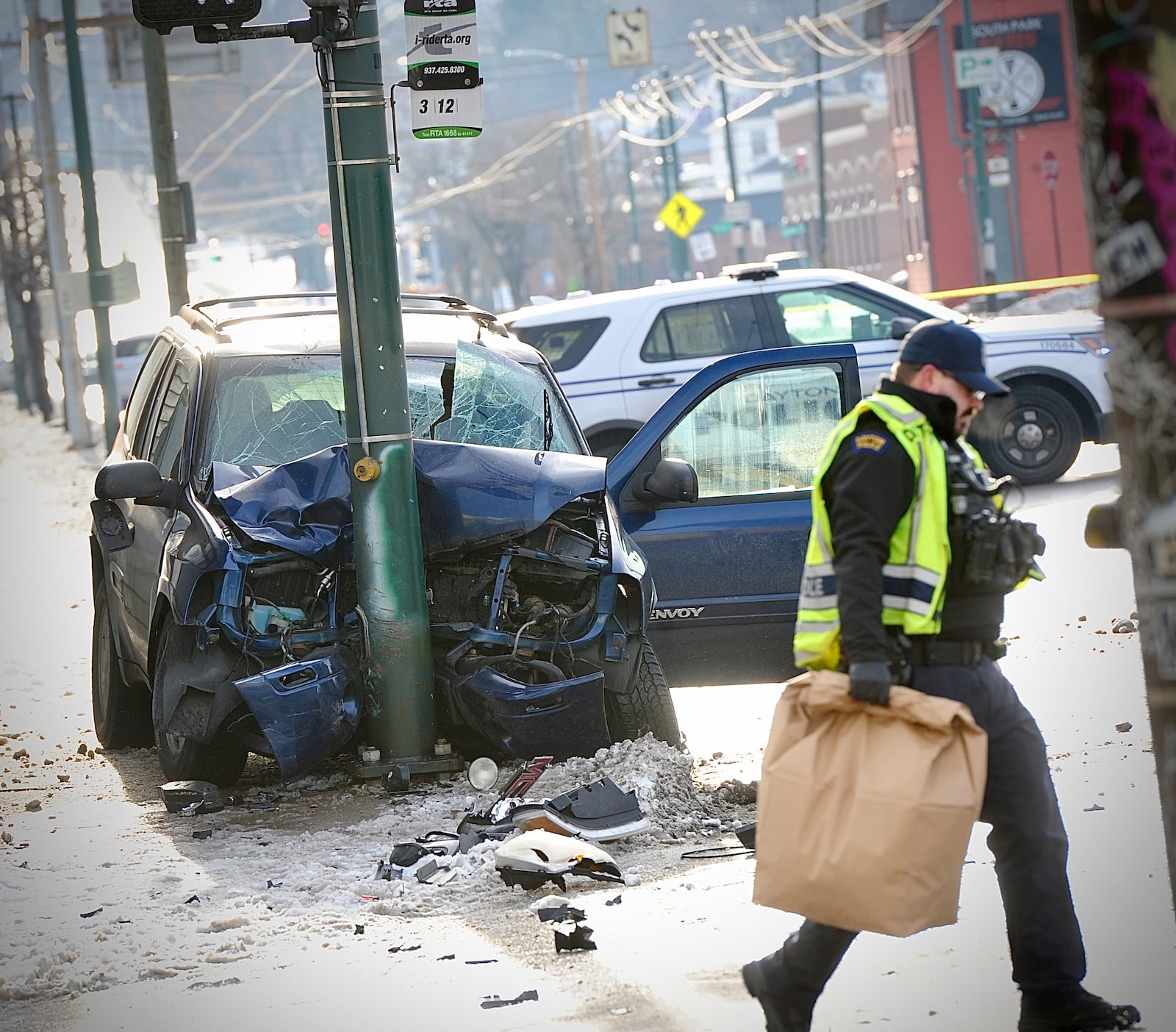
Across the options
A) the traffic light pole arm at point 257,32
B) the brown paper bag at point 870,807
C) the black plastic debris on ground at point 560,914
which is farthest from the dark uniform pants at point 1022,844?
the traffic light pole arm at point 257,32

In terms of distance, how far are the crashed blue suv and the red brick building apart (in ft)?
115

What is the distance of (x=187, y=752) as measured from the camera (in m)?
6.98

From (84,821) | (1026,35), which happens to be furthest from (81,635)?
(1026,35)

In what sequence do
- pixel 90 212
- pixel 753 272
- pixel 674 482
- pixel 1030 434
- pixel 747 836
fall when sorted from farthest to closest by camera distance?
pixel 90 212
pixel 1030 434
pixel 753 272
pixel 674 482
pixel 747 836

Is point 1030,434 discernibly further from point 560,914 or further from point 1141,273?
point 1141,273

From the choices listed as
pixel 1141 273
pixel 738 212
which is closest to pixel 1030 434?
pixel 1141 273

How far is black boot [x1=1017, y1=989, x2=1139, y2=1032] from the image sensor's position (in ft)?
13.3

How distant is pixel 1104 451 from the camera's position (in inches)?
696

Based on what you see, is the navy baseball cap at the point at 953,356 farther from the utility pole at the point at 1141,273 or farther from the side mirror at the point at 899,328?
the side mirror at the point at 899,328

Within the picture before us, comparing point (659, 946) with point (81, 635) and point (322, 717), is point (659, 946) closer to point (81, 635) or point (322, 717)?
point (322, 717)

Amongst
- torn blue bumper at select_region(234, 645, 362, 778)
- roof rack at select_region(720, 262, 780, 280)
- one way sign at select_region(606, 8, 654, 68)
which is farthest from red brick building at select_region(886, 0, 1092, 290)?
torn blue bumper at select_region(234, 645, 362, 778)

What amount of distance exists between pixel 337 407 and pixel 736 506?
1.79 m

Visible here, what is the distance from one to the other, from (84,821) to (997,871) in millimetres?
4060

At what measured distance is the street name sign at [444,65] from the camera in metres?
7.55
